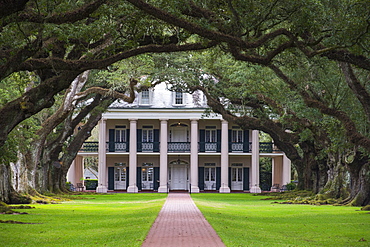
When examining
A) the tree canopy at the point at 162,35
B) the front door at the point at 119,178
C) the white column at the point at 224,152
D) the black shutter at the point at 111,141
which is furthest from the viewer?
the front door at the point at 119,178

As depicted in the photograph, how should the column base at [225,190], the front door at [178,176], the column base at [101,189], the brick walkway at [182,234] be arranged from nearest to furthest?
the brick walkway at [182,234], the column base at [225,190], the column base at [101,189], the front door at [178,176]

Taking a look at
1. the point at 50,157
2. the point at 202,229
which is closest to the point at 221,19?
the point at 202,229

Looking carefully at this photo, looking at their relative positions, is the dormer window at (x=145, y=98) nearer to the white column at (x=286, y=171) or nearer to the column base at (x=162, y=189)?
the column base at (x=162, y=189)

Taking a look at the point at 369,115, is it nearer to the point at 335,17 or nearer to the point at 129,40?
→ the point at 335,17

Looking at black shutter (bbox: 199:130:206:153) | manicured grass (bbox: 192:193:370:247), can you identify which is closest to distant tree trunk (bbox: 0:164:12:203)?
manicured grass (bbox: 192:193:370:247)

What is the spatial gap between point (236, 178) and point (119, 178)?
9.52 meters

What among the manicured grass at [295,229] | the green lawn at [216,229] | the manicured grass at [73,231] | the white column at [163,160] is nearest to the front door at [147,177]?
the white column at [163,160]

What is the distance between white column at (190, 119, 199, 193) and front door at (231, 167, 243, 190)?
4118mm

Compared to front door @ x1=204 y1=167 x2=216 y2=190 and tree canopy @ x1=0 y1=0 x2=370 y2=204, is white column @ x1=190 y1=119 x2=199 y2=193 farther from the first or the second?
tree canopy @ x1=0 y1=0 x2=370 y2=204

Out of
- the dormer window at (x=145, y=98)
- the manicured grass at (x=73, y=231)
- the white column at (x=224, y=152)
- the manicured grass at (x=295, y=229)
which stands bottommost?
the manicured grass at (x=295, y=229)

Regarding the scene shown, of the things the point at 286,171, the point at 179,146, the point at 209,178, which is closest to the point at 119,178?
the point at 179,146

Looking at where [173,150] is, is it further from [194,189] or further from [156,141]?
[194,189]

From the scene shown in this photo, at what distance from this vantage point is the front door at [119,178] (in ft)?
156

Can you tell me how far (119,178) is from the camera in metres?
47.6
